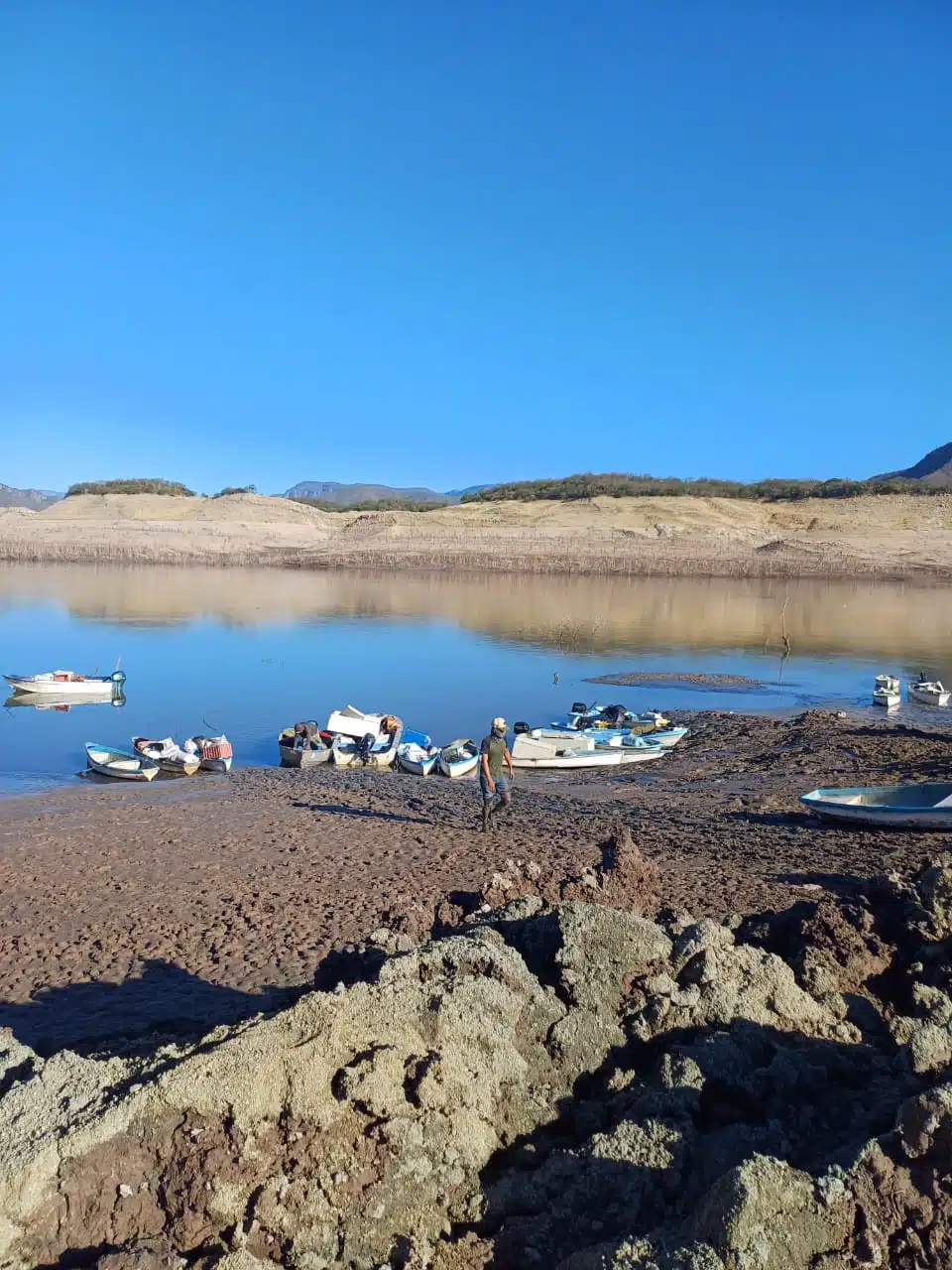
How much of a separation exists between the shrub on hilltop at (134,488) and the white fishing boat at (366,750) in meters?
105

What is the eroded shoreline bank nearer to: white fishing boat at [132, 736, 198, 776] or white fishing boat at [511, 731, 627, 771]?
white fishing boat at [132, 736, 198, 776]

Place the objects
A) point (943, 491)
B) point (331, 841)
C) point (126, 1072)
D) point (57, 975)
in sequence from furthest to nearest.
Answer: point (943, 491) < point (331, 841) < point (57, 975) < point (126, 1072)

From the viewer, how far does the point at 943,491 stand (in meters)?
101

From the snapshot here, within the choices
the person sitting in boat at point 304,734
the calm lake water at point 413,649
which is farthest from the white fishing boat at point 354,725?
the calm lake water at point 413,649

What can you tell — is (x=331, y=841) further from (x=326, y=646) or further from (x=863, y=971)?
(x=326, y=646)

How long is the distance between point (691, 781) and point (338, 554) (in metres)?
74.6

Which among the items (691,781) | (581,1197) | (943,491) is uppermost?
(943,491)

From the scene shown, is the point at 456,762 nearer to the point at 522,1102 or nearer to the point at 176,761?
the point at 176,761

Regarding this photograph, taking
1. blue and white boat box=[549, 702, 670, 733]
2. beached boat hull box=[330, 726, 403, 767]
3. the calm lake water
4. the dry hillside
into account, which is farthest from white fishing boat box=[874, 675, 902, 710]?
the dry hillside

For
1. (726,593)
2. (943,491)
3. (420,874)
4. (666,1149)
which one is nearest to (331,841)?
(420,874)

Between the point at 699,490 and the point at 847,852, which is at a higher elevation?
the point at 699,490

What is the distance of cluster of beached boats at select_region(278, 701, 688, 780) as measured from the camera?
19719mm

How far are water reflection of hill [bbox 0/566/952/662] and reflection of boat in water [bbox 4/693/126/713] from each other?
18.5 metres

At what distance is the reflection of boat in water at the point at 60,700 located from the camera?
1075 inches
